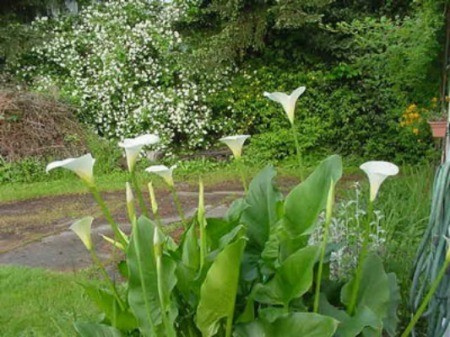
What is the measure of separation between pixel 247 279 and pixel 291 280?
0.13 meters

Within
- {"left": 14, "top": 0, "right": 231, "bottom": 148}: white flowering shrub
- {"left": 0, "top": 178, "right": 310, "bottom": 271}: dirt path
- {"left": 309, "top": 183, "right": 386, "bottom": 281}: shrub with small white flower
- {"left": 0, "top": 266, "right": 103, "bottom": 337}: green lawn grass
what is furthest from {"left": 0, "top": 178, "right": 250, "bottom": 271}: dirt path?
{"left": 309, "top": 183, "right": 386, "bottom": 281}: shrub with small white flower

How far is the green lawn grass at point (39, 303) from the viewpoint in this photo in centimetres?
306

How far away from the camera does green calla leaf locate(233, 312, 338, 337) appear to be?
4.17ft

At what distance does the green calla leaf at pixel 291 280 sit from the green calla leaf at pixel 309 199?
10 cm

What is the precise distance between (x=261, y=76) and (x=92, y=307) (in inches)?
259

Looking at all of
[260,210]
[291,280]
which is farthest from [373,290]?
[260,210]

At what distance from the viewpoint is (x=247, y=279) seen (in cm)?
144

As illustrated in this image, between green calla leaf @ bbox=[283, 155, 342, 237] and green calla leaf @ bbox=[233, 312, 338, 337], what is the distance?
0.70ft

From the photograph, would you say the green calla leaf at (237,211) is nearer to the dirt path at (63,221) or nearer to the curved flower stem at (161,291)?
the curved flower stem at (161,291)

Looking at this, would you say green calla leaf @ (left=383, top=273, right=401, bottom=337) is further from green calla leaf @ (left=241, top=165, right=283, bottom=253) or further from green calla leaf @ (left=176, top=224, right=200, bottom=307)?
green calla leaf @ (left=176, top=224, right=200, bottom=307)

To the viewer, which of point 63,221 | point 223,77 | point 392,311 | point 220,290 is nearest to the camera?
point 220,290

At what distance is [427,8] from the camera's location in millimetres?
6137

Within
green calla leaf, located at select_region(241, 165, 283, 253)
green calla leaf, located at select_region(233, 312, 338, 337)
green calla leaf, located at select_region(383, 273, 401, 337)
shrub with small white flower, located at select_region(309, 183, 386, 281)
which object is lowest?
shrub with small white flower, located at select_region(309, 183, 386, 281)

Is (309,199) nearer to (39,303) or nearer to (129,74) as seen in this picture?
(39,303)
